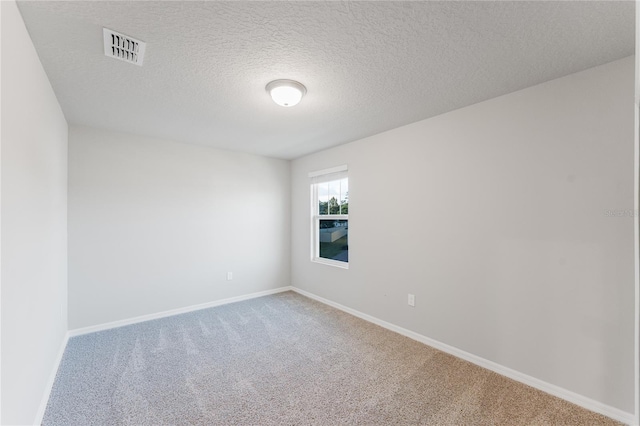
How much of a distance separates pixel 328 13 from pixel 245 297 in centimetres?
399

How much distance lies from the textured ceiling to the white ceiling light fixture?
0.08 m

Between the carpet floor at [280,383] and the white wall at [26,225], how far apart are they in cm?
38

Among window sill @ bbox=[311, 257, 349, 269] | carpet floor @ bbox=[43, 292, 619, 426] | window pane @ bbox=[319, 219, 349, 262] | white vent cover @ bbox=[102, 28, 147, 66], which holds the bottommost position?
carpet floor @ bbox=[43, 292, 619, 426]

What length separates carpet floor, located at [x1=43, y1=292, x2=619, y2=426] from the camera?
1.85 metres

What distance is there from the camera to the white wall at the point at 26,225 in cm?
133

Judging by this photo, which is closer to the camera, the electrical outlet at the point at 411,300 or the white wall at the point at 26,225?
the white wall at the point at 26,225

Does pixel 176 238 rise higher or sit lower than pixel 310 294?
higher

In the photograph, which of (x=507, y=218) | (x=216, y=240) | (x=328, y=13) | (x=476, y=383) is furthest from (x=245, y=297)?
(x=328, y=13)

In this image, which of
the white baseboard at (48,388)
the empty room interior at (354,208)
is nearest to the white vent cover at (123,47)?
the empty room interior at (354,208)

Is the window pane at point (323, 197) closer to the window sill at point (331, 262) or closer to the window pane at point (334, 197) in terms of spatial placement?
the window pane at point (334, 197)

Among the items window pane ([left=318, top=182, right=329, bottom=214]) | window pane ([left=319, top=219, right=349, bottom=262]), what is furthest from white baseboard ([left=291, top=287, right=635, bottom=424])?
window pane ([left=318, top=182, right=329, bottom=214])

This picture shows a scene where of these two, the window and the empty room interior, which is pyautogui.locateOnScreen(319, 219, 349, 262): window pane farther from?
the empty room interior

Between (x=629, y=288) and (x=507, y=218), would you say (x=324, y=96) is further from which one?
(x=629, y=288)

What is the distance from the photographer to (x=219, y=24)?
155cm
